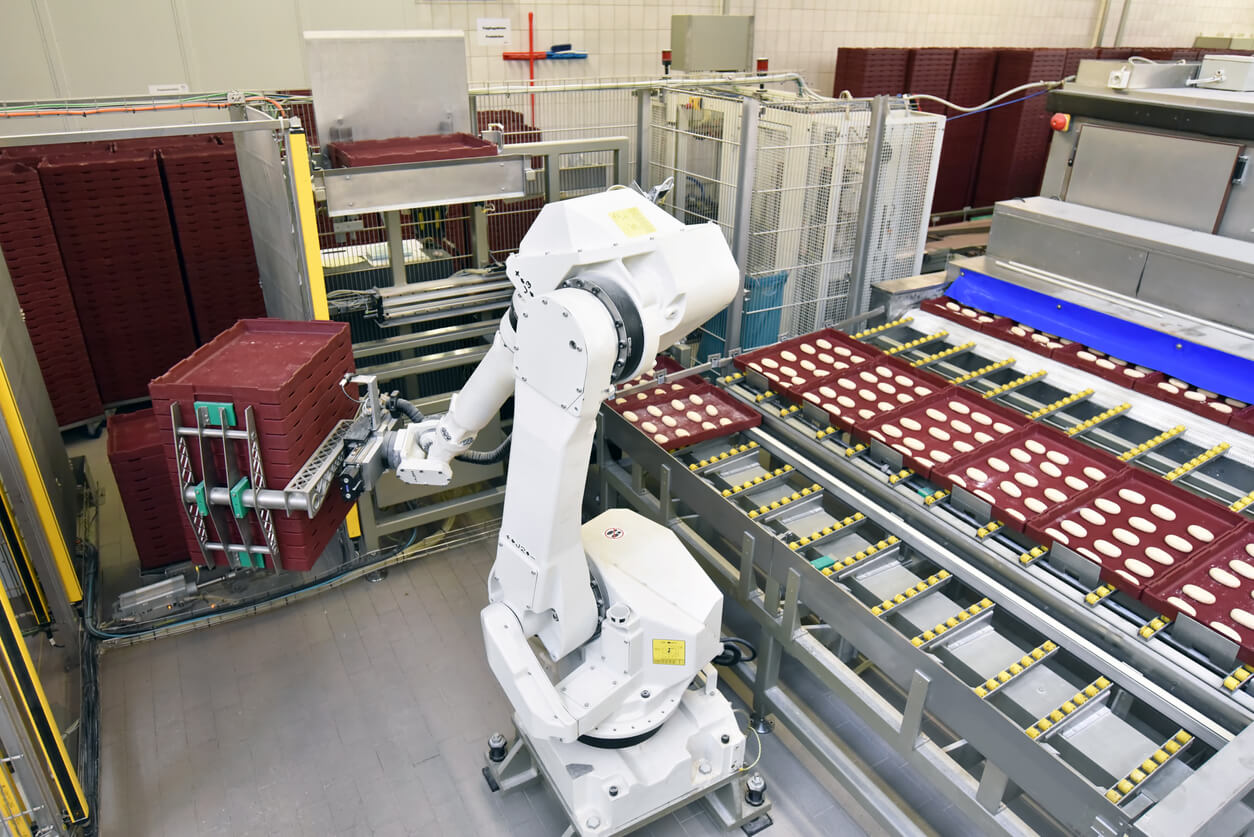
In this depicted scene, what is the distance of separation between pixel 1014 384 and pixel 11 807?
4.00 meters

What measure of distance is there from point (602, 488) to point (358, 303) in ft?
4.85

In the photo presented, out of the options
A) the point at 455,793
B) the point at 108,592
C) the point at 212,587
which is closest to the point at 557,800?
the point at 455,793

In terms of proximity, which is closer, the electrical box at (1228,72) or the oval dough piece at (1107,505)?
the oval dough piece at (1107,505)

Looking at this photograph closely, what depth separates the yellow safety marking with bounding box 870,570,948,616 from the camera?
270 cm

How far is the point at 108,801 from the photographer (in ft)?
9.89

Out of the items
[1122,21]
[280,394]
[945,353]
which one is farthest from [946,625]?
[1122,21]

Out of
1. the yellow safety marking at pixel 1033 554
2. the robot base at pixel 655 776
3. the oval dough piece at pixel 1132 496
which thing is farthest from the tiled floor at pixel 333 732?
the oval dough piece at pixel 1132 496

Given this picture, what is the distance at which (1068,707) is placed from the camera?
7.63 feet

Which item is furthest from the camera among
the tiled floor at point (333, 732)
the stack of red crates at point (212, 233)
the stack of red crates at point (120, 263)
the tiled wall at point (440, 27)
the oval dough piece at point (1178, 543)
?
the tiled wall at point (440, 27)

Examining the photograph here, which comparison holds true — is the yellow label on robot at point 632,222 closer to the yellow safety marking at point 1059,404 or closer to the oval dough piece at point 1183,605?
the oval dough piece at point 1183,605

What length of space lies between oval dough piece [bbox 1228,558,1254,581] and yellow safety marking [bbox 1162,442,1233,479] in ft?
1.80

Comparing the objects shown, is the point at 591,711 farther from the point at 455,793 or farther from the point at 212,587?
the point at 212,587

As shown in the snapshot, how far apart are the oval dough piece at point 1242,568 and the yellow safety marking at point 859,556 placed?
39.5 inches

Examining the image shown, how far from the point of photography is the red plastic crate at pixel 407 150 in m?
3.53
